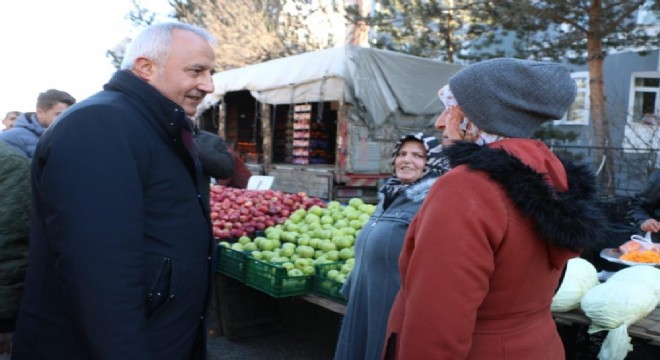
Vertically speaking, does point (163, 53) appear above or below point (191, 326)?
above

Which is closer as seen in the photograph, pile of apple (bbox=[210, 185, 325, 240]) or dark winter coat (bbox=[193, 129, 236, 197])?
dark winter coat (bbox=[193, 129, 236, 197])

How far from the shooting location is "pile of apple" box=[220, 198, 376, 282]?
4262 mm

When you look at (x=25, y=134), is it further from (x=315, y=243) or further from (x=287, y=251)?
(x=315, y=243)

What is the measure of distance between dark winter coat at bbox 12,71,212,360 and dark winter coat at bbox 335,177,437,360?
3.53 feet

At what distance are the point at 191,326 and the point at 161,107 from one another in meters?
0.80

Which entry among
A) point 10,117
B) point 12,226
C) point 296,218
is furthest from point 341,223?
point 10,117

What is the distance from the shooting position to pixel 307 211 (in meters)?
5.82

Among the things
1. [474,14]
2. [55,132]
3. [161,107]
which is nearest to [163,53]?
[161,107]

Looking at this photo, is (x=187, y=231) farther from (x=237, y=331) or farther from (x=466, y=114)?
(x=237, y=331)

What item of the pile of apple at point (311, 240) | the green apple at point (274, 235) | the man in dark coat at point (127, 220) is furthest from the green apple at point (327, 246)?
the man in dark coat at point (127, 220)

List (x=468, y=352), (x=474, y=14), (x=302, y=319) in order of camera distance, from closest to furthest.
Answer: (x=468, y=352), (x=302, y=319), (x=474, y=14)

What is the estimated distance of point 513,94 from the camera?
1478mm

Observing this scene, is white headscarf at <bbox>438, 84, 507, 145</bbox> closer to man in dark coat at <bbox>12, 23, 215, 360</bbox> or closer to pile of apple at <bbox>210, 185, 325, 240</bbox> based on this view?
man in dark coat at <bbox>12, 23, 215, 360</bbox>

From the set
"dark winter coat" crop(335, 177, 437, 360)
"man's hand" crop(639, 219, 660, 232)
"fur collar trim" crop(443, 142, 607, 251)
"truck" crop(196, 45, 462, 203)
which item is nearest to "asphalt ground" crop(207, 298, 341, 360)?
"dark winter coat" crop(335, 177, 437, 360)
